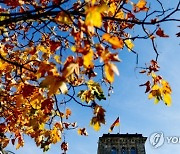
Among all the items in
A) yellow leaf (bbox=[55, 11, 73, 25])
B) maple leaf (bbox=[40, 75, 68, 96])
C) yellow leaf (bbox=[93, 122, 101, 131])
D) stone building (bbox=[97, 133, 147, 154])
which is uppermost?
stone building (bbox=[97, 133, 147, 154])

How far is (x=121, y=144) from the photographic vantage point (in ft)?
204

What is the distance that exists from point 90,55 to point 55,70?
0.71m

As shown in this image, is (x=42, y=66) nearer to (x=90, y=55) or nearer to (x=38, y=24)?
(x=90, y=55)

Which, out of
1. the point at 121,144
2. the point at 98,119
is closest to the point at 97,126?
the point at 98,119

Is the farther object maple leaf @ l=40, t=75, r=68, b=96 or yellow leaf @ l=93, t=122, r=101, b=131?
yellow leaf @ l=93, t=122, r=101, b=131

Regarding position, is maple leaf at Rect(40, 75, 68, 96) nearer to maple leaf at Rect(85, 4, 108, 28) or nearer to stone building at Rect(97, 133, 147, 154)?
maple leaf at Rect(85, 4, 108, 28)

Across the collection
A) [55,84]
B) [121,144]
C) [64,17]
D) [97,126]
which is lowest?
[55,84]

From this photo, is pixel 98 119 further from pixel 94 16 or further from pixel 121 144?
pixel 121 144

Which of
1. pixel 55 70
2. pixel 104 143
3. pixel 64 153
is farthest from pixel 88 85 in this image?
pixel 104 143

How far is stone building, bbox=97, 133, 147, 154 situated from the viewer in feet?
200

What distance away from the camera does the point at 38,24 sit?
532 centimetres

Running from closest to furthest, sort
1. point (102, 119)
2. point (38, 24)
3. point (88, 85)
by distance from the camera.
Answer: point (102, 119) < point (88, 85) < point (38, 24)

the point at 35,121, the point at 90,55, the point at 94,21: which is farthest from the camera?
the point at 35,121

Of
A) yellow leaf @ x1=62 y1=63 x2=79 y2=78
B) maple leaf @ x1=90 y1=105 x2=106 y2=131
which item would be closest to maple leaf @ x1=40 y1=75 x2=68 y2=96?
yellow leaf @ x1=62 y1=63 x2=79 y2=78
